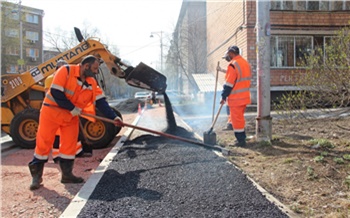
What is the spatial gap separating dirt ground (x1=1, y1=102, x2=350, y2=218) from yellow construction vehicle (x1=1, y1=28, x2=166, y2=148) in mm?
922

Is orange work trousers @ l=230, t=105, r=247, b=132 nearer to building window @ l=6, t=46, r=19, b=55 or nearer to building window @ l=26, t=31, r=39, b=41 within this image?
building window @ l=6, t=46, r=19, b=55

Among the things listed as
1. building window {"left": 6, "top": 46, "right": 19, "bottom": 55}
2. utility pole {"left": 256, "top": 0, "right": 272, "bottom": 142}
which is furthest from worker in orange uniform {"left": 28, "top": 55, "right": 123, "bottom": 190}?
building window {"left": 6, "top": 46, "right": 19, "bottom": 55}

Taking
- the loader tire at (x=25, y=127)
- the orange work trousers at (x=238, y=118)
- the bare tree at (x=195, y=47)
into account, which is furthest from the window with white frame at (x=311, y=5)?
the loader tire at (x=25, y=127)

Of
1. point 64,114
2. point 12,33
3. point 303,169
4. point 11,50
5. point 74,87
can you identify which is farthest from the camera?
point 11,50

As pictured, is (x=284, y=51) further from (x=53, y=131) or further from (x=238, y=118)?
(x=53, y=131)

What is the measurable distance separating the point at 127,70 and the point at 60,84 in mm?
3166

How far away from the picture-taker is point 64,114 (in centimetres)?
387

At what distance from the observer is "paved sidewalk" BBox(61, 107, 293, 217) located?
2.76 metres

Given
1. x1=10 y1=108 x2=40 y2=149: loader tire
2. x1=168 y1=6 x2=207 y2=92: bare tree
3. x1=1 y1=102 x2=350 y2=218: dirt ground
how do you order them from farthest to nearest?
x1=168 y1=6 x2=207 y2=92: bare tree
x1=10 y1=108 x2=40 y2=149: loader tire
x1=1 y1=102 x2=350 y2=218: dirt ground

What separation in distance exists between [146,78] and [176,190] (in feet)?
13.1

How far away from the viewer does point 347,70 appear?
142 inches

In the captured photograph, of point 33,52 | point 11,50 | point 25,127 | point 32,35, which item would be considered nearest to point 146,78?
point 25,127

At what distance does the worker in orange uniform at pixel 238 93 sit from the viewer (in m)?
5.46

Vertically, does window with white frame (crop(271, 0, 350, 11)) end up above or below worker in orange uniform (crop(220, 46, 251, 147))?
above
